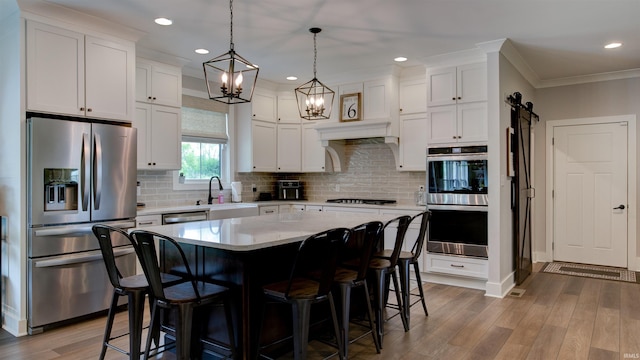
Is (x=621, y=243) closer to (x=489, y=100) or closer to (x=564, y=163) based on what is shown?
(x=564, y=163)

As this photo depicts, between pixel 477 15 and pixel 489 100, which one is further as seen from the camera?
pixel 489 100

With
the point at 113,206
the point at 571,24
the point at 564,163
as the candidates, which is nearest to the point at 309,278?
the point at 113,206

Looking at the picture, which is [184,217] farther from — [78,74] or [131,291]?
[131,291]

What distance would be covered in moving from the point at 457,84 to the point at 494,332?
2.76 metres

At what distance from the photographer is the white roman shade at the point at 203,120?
18.1 ft

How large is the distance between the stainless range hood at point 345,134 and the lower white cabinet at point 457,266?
1.45m

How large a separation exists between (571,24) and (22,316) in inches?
212

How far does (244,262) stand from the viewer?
2434 mm

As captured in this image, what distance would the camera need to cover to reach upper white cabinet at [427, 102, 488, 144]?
4.65 meters

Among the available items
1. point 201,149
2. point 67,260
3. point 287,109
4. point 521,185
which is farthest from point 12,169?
point 521,185

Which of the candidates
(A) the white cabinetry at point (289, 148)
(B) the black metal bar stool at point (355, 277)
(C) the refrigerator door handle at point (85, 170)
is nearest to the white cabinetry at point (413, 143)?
(A) the white cabinetry at point (289, 148)

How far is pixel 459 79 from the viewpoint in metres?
4.80

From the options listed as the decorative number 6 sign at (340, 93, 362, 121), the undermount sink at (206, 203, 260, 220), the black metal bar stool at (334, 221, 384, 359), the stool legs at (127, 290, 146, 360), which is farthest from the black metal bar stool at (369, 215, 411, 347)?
the decorative number 6 sign at (340, 93, 362, 121)

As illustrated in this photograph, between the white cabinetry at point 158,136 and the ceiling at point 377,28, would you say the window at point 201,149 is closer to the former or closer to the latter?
the white cabinetry at point 158,136
